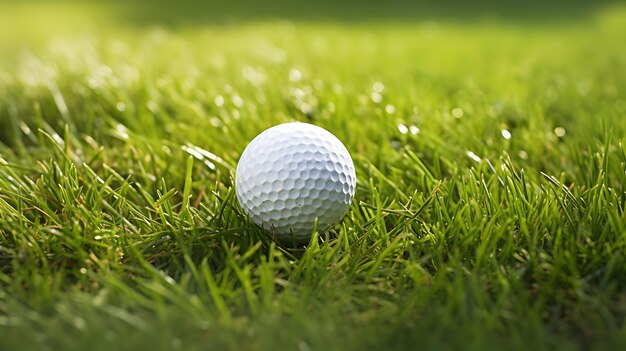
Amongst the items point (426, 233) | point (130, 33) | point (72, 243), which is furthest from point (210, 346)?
point (130, 33)

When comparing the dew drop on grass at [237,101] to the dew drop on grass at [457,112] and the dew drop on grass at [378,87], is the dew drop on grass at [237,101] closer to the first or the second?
the dew drop on grass at [378,87]

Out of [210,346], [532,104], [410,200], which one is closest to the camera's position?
[210,346]

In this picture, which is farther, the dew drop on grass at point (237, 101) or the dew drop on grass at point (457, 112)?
the dew drop on grass at point (237, 101)

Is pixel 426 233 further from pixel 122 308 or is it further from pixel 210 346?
pixel 122 308

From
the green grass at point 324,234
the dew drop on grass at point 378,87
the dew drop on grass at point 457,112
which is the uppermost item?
the dew drop on grass at point 457,112

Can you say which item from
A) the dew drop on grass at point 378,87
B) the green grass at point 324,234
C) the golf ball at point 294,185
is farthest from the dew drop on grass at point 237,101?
the golf ball at point 294,185

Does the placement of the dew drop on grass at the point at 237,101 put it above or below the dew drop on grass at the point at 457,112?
below

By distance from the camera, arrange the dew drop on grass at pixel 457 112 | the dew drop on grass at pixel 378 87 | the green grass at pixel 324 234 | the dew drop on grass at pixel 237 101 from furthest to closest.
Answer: the dew drop on grass at pixel 378 87
the dew drop on grass at pixel 237 101
the dew drop on grass at pixel 457 112
the green grass at pixel 324 234

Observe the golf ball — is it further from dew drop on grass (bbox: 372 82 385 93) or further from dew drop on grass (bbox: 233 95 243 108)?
dew drop on grass (bbox: 372 82 385 93)

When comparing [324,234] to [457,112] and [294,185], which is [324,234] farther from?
[457,112]
